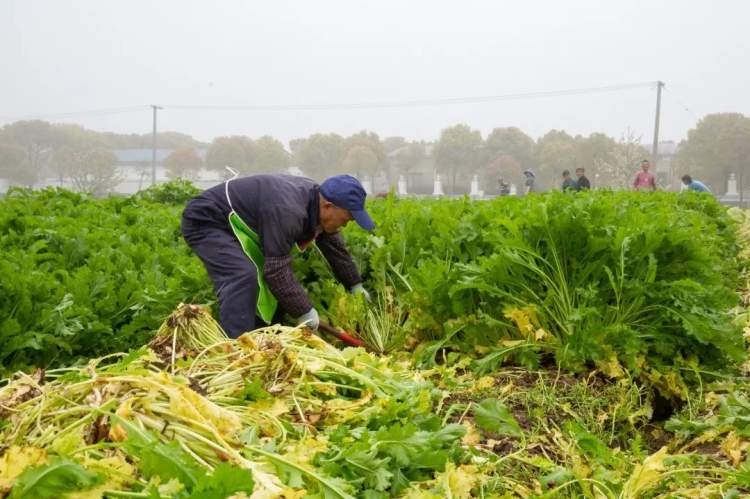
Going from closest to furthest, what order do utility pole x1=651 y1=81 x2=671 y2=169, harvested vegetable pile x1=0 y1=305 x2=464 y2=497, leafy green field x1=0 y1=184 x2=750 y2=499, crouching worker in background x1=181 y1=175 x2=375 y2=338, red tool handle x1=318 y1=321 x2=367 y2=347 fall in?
harvested vegetable pile x1=0 y1=305 x2=464 y2=497 < leafy green field x1=0 y1=184 x2=750 y2=499 < crouching worker in background x1=181 y1=175 x2=375 y2=338 < red tool handle x1=318 y1=321 x2=367 y2=347 < utility pole x1=651 y1=81 x2=671 y2=169

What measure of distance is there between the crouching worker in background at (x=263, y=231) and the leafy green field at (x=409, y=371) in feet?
1.57

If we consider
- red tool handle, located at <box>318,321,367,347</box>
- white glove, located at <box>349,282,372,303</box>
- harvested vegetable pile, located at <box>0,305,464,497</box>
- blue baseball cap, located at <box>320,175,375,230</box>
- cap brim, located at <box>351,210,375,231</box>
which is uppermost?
blue baseball cap, located at <box>320,175,375,230</box>

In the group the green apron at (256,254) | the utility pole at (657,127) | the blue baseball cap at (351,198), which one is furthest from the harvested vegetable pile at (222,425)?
the utility pole at (657,127)

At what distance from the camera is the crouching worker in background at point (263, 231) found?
16.2 feet

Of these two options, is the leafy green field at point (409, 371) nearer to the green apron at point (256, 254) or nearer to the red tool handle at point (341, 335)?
the red tool handle at point (341, 335)

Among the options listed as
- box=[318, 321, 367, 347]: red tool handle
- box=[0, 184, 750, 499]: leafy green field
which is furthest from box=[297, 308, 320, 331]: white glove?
box=[0, 184, 750, 499]: leafy green field

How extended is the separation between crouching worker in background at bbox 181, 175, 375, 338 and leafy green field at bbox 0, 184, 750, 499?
1.57 feet

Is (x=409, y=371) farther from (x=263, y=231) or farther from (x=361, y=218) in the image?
(x=263, y=231)

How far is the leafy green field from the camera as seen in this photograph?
206 centimetres

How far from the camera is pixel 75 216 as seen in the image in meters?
9.72

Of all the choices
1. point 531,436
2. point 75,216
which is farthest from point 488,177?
point 531,436

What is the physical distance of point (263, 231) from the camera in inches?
199

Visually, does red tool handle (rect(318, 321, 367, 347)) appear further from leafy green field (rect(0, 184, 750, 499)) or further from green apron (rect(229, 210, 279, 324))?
green apron (rect(229, 210, 279, 324))

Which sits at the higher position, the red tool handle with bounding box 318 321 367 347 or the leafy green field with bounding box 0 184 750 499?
the leafy green field with bounding box 0 184 750 499
